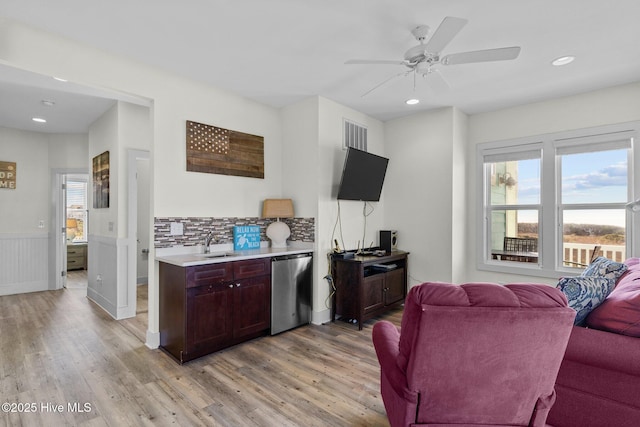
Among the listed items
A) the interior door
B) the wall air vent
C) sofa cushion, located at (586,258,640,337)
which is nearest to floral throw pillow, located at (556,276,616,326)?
sofa cushion, located at (586,258,640,337)

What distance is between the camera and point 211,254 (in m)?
3.33

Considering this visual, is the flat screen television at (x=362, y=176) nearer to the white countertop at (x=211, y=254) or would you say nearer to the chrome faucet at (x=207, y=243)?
the white countertop at (x=211, y=254)

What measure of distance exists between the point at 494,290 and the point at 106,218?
4.70m

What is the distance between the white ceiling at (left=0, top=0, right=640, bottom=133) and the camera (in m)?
2.19

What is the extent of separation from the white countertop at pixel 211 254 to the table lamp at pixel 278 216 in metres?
0.14

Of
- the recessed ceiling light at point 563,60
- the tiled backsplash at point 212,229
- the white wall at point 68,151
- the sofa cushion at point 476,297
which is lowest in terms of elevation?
the sofa cushion at point 476,297

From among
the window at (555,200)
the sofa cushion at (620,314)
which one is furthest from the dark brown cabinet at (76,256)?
the sofa cushion at (620,314)

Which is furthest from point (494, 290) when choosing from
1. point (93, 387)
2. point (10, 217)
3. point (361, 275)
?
point (10, 217)

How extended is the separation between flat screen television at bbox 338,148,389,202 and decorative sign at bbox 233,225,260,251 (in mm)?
1120

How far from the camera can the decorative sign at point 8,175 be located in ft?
16.5

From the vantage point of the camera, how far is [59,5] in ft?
7.12

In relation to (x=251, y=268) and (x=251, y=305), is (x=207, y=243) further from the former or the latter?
(x=251, y=305)

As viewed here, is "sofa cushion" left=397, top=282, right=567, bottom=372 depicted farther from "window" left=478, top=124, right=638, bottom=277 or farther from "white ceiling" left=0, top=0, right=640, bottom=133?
"window" left=478, top=124, right=638, bottom=277

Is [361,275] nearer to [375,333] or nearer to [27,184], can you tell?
[375,333]
